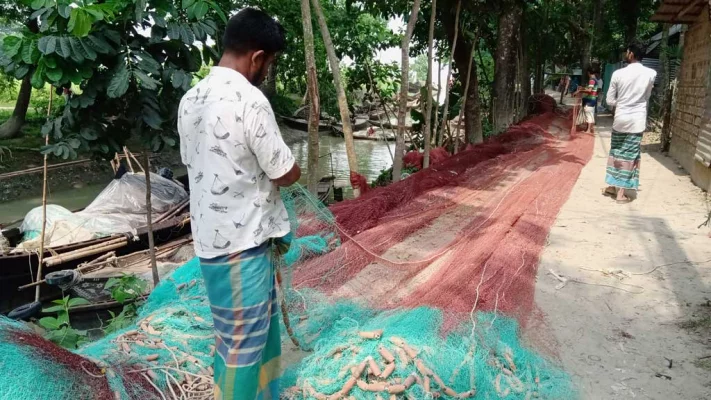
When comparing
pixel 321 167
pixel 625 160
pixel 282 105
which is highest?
pixel 625 160

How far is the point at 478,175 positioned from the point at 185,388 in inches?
194

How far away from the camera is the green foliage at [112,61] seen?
294cm

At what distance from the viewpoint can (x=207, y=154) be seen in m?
1.81

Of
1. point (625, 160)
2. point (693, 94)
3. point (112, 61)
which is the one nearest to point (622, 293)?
point (625, 160)

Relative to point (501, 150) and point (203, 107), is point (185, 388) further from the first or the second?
point (501, 150)

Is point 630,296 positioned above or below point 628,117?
below

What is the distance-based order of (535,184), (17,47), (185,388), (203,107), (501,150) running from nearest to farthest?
(203,107)
(185,388)
(17,47)
(535,184)
(501,150)

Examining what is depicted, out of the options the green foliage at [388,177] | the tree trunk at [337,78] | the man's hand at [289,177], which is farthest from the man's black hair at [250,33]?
the green foliage at [388,177]

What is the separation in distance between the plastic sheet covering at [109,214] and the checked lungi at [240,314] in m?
5.42

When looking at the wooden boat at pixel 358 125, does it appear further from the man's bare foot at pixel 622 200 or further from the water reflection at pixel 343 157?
the man's bare foot at pixel 622 200

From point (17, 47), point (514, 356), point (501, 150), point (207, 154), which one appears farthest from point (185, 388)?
point (501, 150)

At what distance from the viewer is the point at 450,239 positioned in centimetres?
436

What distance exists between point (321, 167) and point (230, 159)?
14658 mm

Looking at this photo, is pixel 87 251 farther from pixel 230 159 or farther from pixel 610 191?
pixel 610 191
